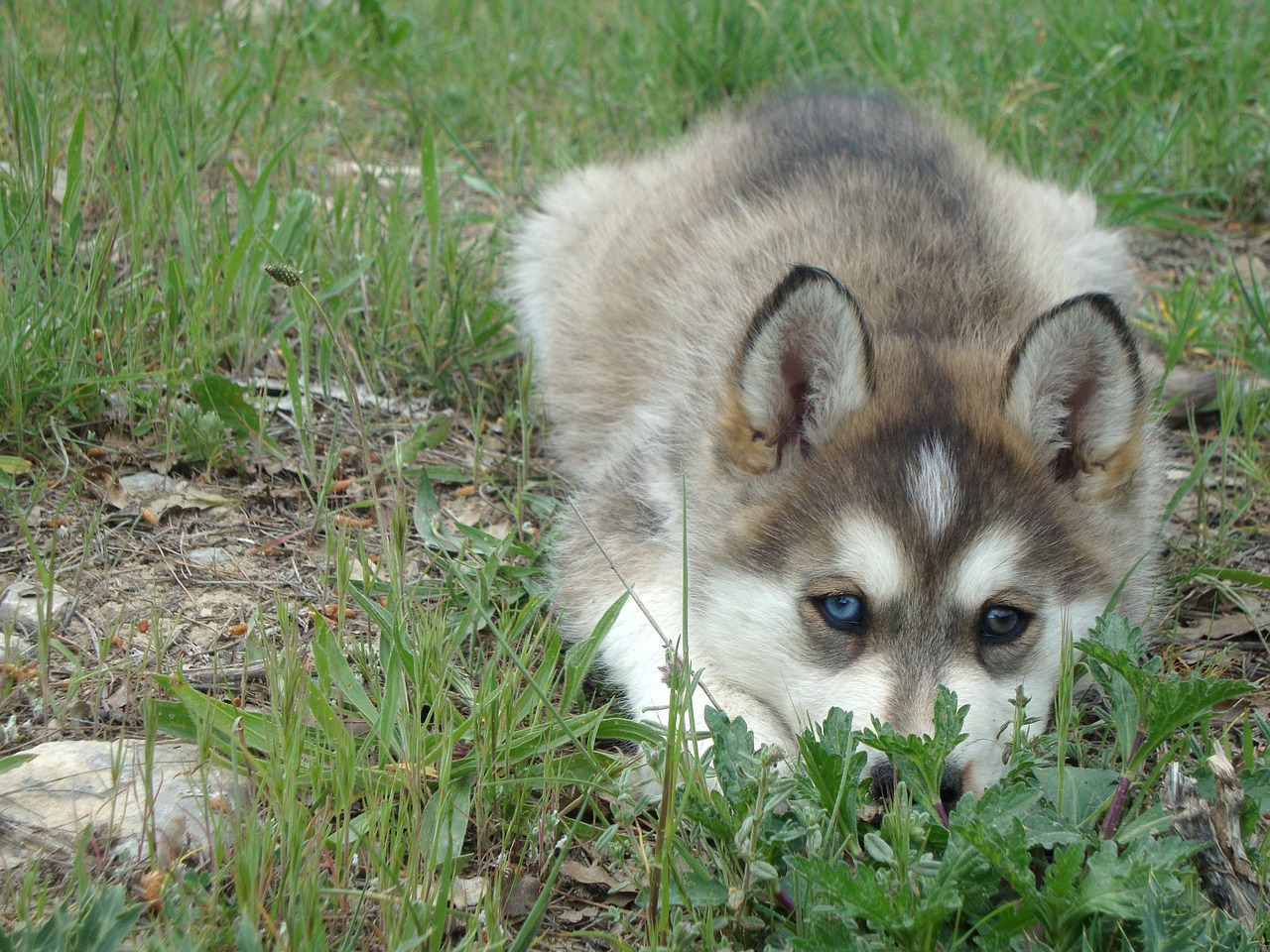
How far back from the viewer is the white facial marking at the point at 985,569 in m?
2.31

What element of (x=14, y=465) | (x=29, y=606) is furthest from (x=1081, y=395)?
(x=14, y=465)

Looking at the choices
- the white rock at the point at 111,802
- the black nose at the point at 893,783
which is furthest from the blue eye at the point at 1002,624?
the white rock at the point at 111,802

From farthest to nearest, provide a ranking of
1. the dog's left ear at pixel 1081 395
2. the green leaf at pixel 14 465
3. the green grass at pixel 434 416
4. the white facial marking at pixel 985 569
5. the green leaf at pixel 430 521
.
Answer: the green leaf at pixel 430 521, the green leaf at pixel 14 465, the dog's left ear at pixel 1081 395, the white facial marking at pixel 985 569, the green grass at pixel 434 416

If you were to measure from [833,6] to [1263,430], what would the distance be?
10.3 feet

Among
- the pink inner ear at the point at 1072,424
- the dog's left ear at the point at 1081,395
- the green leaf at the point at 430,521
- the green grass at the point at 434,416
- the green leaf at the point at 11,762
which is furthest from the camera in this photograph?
the green leaf at the point at 430,521

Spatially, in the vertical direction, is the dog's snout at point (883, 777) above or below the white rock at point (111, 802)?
above

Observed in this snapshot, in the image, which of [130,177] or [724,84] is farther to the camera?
[724,84]

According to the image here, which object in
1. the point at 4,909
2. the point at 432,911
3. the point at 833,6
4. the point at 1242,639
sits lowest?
the point at 4,909

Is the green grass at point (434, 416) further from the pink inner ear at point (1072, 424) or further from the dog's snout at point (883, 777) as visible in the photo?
the pink inner ear at point (1072, 424)

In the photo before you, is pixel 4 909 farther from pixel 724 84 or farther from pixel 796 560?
pixel 724 84

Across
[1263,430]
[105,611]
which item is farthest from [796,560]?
[1263,430]

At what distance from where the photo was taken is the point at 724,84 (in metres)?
5.32

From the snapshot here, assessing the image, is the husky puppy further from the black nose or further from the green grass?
the green grass

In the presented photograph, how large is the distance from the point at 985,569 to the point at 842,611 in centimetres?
29
